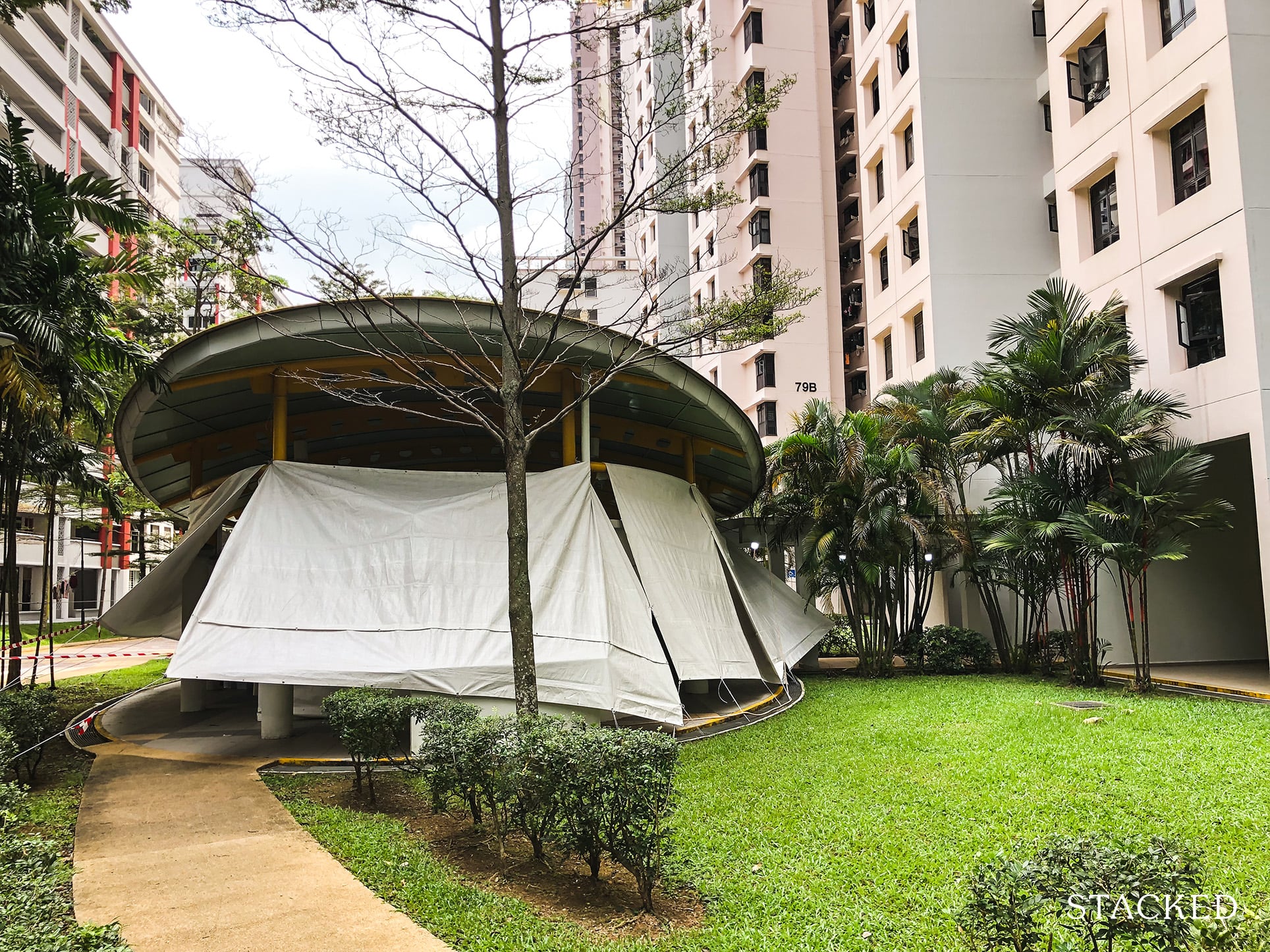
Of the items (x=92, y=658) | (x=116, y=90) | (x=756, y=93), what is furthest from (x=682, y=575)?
(x=116, y=90)

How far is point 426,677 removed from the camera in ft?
30.4

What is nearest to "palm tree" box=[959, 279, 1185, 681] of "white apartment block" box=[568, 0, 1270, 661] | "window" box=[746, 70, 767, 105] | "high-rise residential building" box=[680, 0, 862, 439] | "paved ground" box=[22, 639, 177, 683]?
"white apartment block" box=[568, 0, 1270, 661]

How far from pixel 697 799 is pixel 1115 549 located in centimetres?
863

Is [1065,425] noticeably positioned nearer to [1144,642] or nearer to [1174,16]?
[1144,642]

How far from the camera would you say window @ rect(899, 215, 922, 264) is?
24.0 meters

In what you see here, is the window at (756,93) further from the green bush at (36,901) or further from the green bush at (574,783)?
the green bush at (36,901)

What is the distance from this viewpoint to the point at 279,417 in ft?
35.6

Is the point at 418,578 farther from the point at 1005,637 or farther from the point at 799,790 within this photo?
the point at 1005,637

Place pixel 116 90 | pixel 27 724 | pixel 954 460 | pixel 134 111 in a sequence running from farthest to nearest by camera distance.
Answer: pixel 134 111
pixel 116 90
pixel 954 460
pixel 27 724

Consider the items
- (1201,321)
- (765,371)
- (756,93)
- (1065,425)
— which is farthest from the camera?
(765,371)

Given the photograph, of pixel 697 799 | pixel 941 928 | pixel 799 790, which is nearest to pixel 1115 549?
pixel 799 790

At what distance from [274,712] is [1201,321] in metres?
15.2

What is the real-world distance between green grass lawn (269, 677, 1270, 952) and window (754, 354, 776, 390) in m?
27.0

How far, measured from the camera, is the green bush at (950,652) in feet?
57.0
